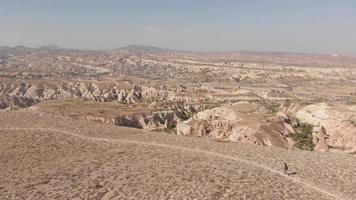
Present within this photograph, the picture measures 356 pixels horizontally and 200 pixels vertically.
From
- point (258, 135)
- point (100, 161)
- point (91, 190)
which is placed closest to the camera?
point (91, 190)

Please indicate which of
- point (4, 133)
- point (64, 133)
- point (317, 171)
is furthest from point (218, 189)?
point (4, 133)

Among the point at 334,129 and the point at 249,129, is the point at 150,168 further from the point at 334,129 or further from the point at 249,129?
the point at 334,129

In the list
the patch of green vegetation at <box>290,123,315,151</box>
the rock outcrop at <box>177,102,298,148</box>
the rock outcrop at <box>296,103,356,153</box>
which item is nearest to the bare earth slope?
the rock outcrop at <box>177,102,298,148</box>

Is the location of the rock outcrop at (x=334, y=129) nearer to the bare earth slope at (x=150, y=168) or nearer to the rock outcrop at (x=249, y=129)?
the rock outcrop at (x=249, y=129)

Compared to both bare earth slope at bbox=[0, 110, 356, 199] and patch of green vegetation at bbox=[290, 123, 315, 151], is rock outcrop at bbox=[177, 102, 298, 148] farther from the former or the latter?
bare earth slope at bbox=[0, 110, 356, 199]

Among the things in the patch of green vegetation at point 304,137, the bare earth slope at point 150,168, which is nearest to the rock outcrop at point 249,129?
the patch of green vegetation at point 304,137

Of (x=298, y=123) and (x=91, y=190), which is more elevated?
(x=91, y=190)

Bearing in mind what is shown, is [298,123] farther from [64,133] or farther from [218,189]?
[218,189]
